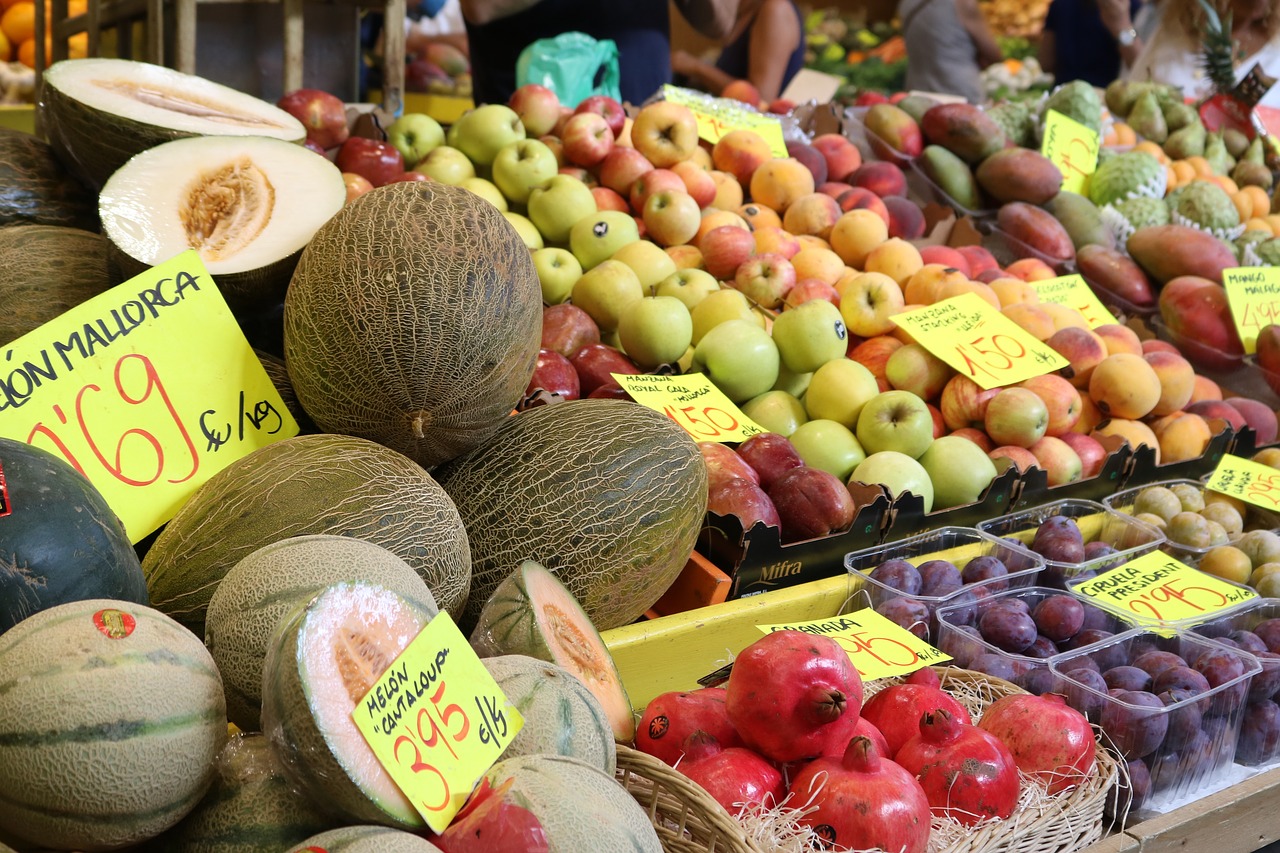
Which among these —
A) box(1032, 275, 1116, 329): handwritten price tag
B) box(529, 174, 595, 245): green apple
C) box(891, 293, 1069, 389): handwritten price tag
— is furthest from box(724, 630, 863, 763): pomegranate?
box(1032, 275, 1116, 329): handwritten price tag

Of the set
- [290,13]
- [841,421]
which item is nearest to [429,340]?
[841,421]

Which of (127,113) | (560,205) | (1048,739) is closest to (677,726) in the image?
(1048,739)

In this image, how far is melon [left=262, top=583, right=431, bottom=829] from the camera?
2.57 ft

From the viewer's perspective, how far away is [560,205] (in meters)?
2.63

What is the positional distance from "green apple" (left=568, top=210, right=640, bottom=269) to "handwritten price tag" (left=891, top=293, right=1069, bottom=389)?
68 cm

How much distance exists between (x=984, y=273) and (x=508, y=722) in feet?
7.54

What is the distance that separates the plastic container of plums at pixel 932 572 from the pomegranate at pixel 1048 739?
29 centimetres

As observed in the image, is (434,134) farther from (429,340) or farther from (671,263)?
(429,340)

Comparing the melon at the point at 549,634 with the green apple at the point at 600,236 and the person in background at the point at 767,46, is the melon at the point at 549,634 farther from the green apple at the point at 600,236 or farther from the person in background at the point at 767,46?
the person in background at the point at 767,46

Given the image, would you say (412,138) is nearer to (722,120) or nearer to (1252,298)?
(722,120)

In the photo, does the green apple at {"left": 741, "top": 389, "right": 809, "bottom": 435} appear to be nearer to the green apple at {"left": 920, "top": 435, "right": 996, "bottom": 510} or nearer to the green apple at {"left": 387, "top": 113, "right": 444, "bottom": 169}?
the green apple at {"left": 920, "top": 435, "right": 996, "bottom": 510}

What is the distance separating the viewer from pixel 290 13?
2.85 metres

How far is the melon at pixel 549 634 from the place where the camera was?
1179mm

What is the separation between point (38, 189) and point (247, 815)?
4.54ft
